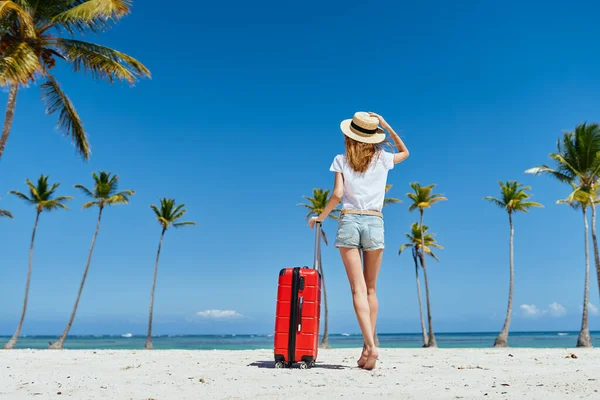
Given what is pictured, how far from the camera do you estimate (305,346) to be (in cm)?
505

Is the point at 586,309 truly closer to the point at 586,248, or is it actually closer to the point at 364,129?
the point at 586,248

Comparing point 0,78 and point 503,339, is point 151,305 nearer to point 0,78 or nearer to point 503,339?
point 503,339

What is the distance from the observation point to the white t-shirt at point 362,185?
5.00 m

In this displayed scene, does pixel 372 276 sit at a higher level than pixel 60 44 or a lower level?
lower

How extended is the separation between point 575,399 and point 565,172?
2665 centimetres

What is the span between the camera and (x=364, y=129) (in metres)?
5.13

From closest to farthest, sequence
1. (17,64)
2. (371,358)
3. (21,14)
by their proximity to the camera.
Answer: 1. (371,358)
2. (17,64)
3. (21,14)

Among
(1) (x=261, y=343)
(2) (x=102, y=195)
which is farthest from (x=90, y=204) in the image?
(1) (x=261, y=343)

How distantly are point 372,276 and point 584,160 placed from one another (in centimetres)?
2507

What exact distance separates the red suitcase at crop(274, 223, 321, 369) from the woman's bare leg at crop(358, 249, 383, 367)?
51 cm

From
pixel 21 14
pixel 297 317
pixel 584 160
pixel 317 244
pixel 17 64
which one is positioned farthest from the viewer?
pixel 584 160

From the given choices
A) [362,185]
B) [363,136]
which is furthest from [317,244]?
[363,136]

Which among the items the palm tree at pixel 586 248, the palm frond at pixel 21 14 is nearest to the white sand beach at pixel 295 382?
the palm frond at pixel 21 14

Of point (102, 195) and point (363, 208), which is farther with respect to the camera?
point (102, 195)
